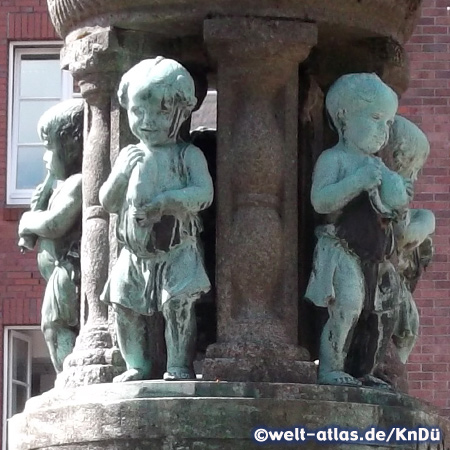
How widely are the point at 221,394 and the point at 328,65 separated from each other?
1.70m

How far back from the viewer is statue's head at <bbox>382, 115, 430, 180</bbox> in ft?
32.3

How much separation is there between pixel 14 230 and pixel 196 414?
1224cm

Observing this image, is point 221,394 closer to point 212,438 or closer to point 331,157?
point 212,438

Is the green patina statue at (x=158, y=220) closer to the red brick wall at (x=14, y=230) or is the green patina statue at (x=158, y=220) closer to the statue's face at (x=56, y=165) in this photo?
the statue's face at (x=56, y=165)

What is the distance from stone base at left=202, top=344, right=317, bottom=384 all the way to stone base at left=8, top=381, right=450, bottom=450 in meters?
0.11

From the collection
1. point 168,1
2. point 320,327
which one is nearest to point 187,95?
point 168,1

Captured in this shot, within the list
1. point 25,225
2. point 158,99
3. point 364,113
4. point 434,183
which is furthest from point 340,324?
point 434,183

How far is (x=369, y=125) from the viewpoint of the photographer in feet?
31.0

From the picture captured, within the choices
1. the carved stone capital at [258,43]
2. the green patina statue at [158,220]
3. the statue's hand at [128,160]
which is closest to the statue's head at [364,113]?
the carved stone capital at [258,43]

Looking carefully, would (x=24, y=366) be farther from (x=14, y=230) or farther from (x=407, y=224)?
(x=407, y=224)

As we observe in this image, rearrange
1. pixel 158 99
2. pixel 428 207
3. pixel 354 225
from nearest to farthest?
1. pixel 158 99
2. pixel 354 225
3. pixel 428 207

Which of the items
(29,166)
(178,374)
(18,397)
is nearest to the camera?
(178,374)

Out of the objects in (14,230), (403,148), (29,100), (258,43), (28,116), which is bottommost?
(403,148)

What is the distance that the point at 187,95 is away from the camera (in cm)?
928
